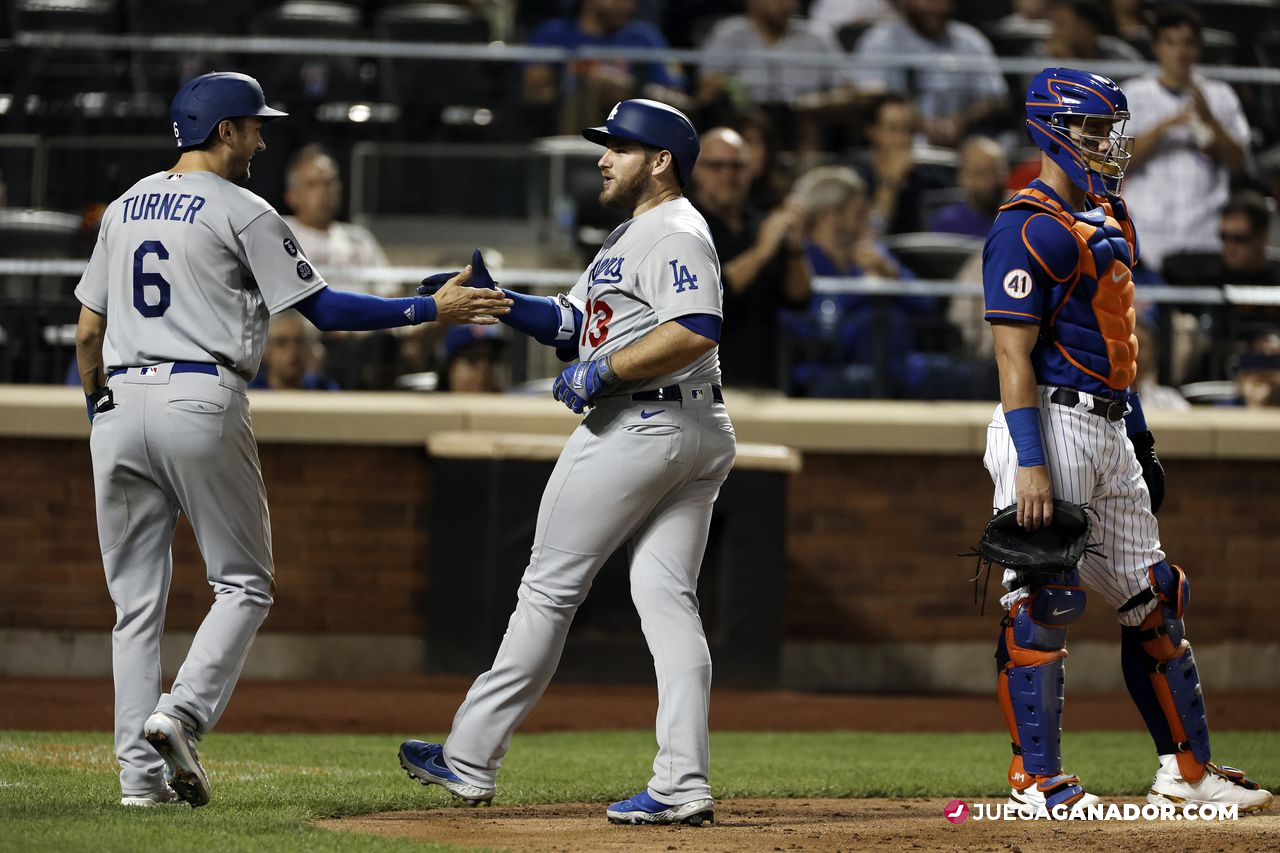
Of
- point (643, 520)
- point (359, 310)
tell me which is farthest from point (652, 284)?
point (359, 310)

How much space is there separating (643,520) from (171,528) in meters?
1.40

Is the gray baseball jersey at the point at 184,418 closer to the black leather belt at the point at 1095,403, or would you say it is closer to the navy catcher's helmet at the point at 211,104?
the navy catcher's helmet at the point at 211,104

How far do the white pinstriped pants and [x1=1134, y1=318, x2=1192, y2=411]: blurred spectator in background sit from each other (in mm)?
4965

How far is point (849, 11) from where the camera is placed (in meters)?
13.9

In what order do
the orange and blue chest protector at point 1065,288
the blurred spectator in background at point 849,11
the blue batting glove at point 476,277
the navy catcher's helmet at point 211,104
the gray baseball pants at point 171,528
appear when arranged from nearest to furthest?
Answer: the gray baseball pants at point 171,528
the navy catcher's helmet at point 211,104
the orange and blue chest protector at point 1065,288
the blue batting glove at point 476,277
the blurred spectator in background at point 849,11

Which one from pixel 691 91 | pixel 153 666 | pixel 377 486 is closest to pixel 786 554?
pixel 377 486

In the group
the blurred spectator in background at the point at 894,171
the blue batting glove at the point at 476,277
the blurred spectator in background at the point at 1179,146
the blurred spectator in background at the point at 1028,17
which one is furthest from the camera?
the blurred spectator in background at the point at 1028,17

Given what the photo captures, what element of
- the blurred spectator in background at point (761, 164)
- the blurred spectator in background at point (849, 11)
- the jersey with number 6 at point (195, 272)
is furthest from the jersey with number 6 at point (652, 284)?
the blurred spectator in background at point (849, 11)

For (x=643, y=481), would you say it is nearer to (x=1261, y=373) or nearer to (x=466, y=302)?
(x=466, y=302)

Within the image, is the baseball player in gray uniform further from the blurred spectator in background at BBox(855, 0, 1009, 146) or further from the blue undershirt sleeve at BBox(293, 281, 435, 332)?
the blurred spectator in background at BBox(855, 0, 1009, 146)

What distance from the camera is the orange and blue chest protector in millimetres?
5168

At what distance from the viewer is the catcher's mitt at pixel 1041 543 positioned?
Result: 201 inches

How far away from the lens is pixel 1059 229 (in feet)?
17.0

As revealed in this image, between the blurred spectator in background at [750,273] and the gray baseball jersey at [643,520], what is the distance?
4.66 metres
